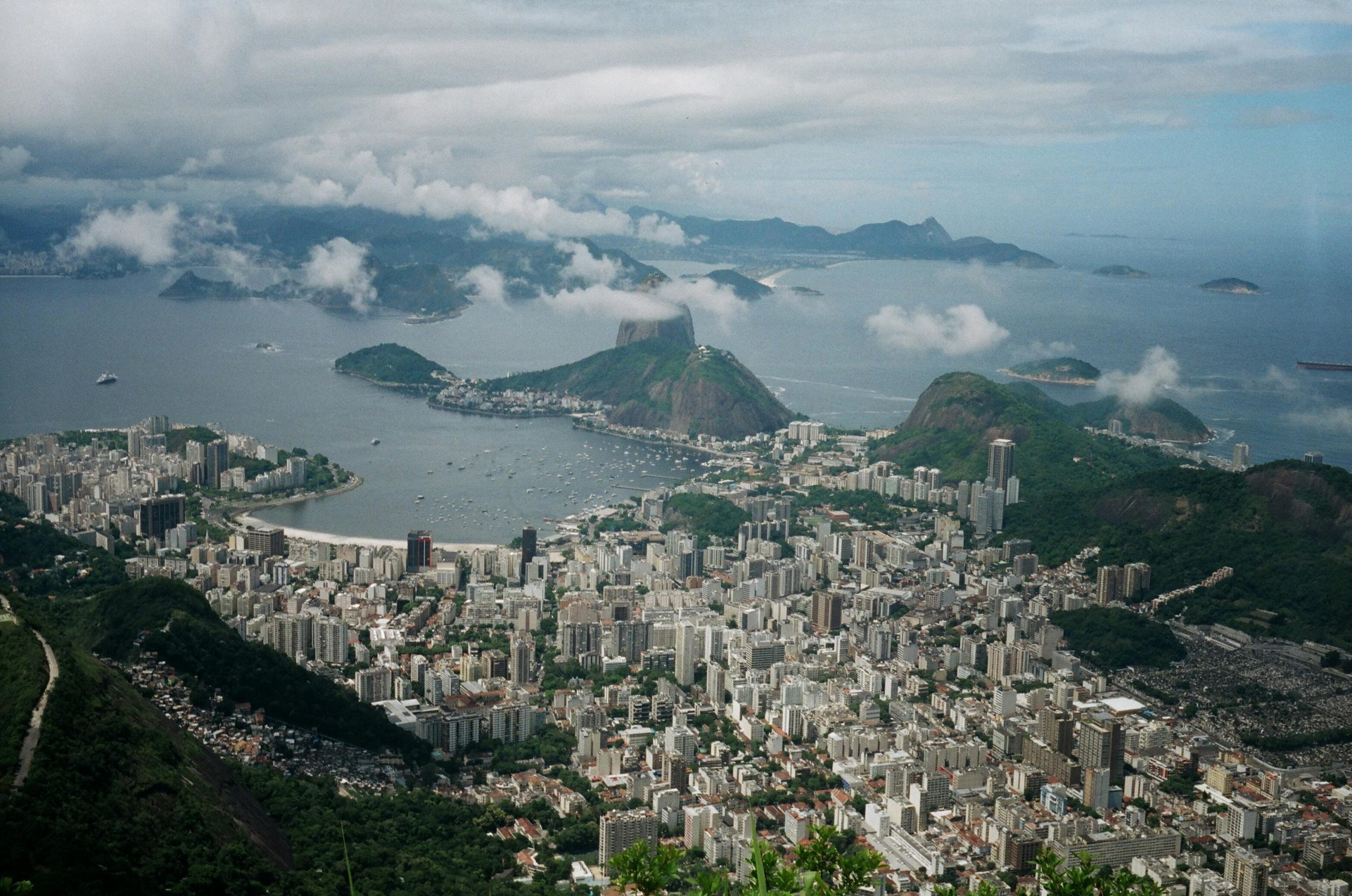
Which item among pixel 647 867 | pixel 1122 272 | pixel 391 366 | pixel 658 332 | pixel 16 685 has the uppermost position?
pixel 1122 272

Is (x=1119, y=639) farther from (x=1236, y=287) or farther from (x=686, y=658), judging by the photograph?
(x=1236, y=287)

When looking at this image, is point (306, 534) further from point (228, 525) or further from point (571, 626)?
point (571, 626)

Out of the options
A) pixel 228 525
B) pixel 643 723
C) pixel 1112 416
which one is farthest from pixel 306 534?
pixel 1112 416

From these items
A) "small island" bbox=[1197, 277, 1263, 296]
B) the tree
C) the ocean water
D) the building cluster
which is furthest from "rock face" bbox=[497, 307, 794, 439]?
the tree

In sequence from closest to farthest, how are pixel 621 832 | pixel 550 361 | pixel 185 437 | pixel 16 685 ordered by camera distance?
pixel 16 685, pixel 621 832, pixel 185 437, pixel 550 361

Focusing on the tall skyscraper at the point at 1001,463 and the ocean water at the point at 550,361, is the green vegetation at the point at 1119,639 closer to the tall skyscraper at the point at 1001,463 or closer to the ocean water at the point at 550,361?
the tall skyscraper at the point at 1001,463

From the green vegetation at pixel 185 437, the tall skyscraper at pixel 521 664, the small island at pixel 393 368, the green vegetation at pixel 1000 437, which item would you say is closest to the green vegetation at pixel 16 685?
the tall skyscraper at pixel 521 664

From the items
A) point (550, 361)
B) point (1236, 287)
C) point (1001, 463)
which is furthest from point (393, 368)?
point (1236, 287)

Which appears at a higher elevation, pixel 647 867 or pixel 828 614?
pixel 647 867
